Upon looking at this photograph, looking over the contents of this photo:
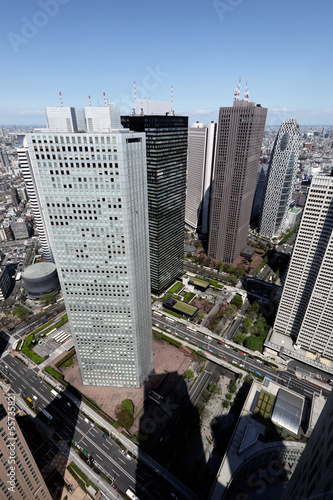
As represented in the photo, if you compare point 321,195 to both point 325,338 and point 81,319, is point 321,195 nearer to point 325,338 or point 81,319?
point 325,338

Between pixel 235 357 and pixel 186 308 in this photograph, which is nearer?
pixel 235 357

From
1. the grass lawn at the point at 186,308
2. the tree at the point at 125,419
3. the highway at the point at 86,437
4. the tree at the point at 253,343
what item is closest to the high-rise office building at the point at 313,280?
the tree at the point at 253,343

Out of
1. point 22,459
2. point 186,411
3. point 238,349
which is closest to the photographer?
point 22,459

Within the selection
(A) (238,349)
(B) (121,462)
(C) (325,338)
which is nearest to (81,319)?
(B) (121,462)

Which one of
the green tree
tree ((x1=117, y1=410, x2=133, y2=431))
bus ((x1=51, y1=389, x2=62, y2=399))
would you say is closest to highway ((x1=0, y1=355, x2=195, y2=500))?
bus ((x1=51, y1=389, x2=62, y2=399))

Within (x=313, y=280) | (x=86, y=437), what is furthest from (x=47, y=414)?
(x=313, y=280)

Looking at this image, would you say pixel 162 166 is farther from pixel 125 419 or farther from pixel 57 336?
pixel 125 419

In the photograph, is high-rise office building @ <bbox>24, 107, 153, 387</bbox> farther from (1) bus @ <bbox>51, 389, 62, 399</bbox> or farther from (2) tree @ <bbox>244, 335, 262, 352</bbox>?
(2) tree @ <bbox>244, 335, 262, 352</bbox>
